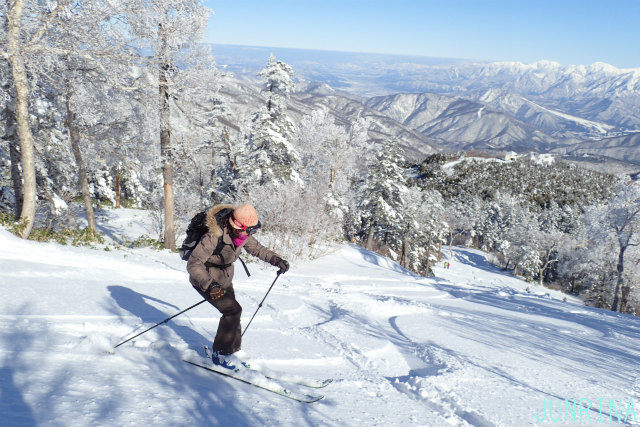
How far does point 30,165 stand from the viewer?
8.78 m

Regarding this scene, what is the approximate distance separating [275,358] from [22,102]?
8.42 m

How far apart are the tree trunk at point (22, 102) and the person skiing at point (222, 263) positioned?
7.25 meters

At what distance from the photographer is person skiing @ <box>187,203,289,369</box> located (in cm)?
390

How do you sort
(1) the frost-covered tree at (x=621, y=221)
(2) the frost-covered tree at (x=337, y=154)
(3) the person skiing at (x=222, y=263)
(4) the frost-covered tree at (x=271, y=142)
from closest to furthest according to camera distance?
(3) the person skiing at (x=222, y=263)
(4) the frost-covered tree at (x=271, y=142)
(1) the frost-covered tree at (x=621, y=221)
(2) the frost-covered tree at (x=337, y=154)

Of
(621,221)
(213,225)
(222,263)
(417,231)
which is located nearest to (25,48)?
(213,225)

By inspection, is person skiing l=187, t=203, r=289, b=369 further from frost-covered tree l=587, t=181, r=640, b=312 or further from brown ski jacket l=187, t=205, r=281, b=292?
frost-covered tree l=587, t=181, r=640, b=312

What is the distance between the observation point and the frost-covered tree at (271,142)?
2320 centimetres

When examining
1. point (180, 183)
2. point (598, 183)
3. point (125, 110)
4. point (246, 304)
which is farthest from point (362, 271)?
point (598, 183)

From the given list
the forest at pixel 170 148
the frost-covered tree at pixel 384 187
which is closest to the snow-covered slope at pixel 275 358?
the forest at pixel 170 148

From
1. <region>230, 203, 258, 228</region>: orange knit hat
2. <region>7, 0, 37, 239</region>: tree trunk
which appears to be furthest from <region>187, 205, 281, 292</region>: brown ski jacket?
<region>7, 0, 37, 239</region>: tree trunk

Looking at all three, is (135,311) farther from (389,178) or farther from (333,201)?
(389,178)

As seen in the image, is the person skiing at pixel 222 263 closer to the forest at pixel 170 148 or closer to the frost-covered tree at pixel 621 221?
the forest at pixel 170 148

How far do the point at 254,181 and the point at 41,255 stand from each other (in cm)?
1571

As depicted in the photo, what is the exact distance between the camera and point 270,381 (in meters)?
4.02
